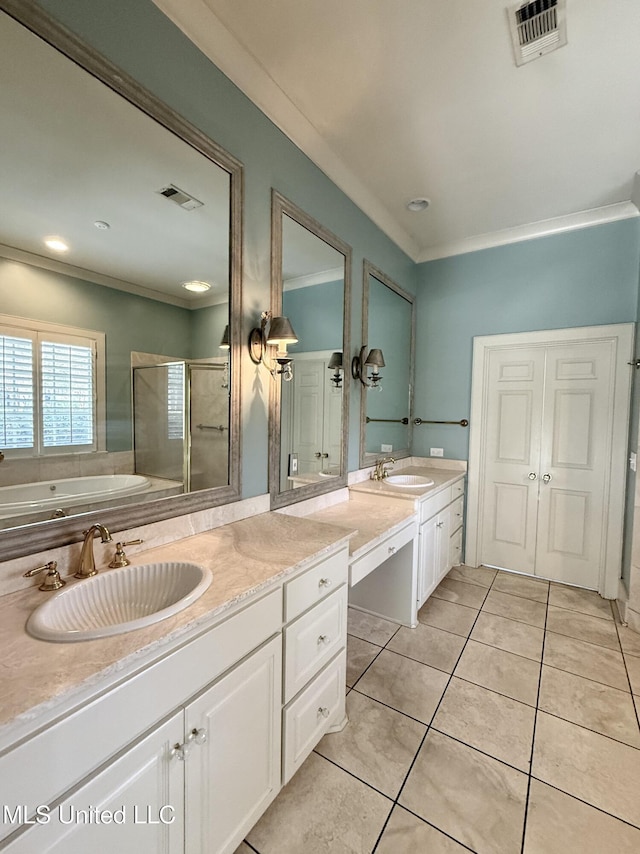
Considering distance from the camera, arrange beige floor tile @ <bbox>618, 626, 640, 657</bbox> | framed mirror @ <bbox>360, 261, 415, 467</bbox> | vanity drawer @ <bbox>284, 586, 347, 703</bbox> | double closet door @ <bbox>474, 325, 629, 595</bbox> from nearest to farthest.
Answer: vanity drawer @ <bbox>284, 586, 347, 703</bbox>
beige floor tile @ <bbox>618, 626, 640, 657</bbox>
framed mirror @ <bbox>360, 261, 415, 467</bbox>
double closet door @ <bbox>474, 325, 629, 595</bbox>

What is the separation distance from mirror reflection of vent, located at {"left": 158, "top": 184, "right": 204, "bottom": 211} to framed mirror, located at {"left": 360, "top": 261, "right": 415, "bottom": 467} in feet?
4.73

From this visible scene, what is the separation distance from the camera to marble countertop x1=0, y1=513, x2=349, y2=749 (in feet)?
2.09

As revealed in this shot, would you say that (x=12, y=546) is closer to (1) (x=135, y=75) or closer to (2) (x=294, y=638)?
(2) (x=294, y=638)

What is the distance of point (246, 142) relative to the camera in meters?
1.70

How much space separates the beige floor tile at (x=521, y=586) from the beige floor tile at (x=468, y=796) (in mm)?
1654

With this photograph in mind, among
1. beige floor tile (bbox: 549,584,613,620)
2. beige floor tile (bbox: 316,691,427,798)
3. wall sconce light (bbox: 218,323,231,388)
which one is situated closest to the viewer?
beige floor tile (bbox: 316,691,427,798)

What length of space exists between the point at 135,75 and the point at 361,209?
166 cm

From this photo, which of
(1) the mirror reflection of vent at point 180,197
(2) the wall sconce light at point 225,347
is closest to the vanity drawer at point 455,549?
(2) the wall sconce light at point 225,347

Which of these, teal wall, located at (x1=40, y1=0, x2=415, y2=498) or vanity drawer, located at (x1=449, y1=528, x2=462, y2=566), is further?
vanity drawer, located at (x1=449, y1=528, x2=462, y2=566)

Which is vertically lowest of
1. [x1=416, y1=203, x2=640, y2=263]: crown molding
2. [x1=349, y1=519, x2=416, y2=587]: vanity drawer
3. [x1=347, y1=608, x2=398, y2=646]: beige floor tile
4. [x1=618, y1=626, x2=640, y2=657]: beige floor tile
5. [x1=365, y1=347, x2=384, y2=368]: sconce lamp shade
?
[x1=347, y1=608, x2=398, y2=646]: beige floor tile

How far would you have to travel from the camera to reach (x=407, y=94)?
1821 millimetres

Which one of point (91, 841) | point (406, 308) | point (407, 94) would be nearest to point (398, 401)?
point (406, 308)

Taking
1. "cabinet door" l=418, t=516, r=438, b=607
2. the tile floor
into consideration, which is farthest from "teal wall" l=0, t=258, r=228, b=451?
"cabinet door" l=418, t=516, r=438, b=607

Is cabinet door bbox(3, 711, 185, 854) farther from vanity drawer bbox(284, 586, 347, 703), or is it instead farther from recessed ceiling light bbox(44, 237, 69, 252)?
recessed ceiling light bbox(44, 237, 69, 252)
